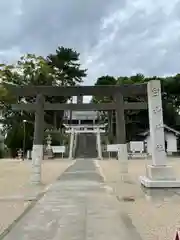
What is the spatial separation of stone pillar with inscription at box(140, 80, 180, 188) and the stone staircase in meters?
39.0

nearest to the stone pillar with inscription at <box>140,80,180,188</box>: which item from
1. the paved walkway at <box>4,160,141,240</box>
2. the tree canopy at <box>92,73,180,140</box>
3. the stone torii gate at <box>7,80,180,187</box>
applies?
the stone torii gate at <box>7,80,180,187</box>

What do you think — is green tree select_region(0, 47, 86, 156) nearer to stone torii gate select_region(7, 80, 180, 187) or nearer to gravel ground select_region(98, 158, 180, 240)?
stone torii gate select_region(7, 80, 180, 187)

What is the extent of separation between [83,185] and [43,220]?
7472 mm

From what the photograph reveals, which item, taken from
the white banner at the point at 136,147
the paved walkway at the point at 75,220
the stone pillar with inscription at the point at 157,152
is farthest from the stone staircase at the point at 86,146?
the paved walkway at the point at 75,220

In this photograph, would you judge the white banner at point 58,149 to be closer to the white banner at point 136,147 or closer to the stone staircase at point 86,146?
the stone staircase at point 86,146

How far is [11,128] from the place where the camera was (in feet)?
200

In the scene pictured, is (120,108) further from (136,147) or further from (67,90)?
(136,147)

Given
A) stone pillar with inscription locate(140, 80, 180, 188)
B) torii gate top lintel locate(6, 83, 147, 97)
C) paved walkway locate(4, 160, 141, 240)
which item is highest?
torii gate top lintel locate(6, 83, 147, 97)

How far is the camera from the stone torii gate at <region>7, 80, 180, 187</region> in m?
13.2

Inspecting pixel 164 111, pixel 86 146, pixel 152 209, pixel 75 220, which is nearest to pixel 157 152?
pixel 152 209

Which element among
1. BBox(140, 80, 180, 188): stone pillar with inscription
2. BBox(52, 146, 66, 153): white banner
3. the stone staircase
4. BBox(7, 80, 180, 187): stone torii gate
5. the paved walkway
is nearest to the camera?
the paved walkway

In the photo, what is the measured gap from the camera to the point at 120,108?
20156 mm

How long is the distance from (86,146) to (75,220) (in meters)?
49.4

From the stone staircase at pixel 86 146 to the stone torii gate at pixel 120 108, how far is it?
32331mm
